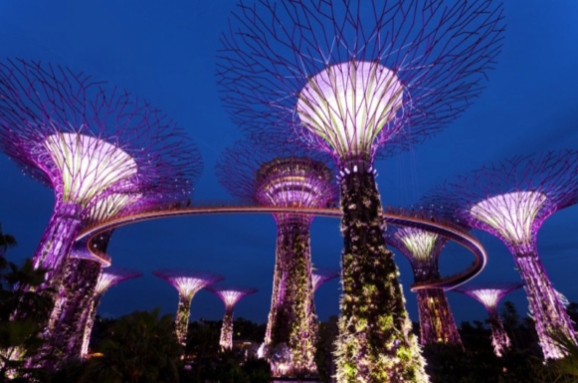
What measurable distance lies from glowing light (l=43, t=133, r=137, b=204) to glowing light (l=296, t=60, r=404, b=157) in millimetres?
9547

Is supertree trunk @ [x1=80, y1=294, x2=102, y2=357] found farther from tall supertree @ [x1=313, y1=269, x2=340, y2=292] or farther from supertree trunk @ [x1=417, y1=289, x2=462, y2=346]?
supertree trunk @ [x1=417, y1=289, x2=462, y2=346]

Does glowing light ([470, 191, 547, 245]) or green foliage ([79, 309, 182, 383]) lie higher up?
glowing light ([470, 191, 547, 245])

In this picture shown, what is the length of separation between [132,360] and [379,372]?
5.37 m

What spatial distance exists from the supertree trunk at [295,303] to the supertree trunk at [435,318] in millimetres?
12438

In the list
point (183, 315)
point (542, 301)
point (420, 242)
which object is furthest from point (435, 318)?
point (183, 315)

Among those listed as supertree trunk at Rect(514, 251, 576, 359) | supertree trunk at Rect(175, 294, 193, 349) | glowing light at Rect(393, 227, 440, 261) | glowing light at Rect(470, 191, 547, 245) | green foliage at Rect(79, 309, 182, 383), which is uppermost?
glowing light at Rect(393, 227, 440, 261)

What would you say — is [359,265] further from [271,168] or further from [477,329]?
[477,329]

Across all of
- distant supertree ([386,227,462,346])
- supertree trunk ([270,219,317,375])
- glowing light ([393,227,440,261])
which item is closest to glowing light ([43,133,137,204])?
supertree trunk ([270,219,317,375])

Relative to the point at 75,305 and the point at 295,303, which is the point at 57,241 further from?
the point at 295,303

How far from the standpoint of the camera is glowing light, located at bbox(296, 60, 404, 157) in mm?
10264

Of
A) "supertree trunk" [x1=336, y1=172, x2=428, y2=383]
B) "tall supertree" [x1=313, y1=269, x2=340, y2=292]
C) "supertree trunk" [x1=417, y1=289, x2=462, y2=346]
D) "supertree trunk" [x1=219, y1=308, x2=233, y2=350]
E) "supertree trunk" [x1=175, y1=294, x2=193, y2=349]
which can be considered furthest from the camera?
"supertree trunk" [x1=219, y1=308, x2=233, y2=350]

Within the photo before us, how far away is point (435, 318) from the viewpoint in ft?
90.1

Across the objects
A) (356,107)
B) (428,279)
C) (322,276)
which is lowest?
(356,107)

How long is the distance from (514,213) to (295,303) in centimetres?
1360
